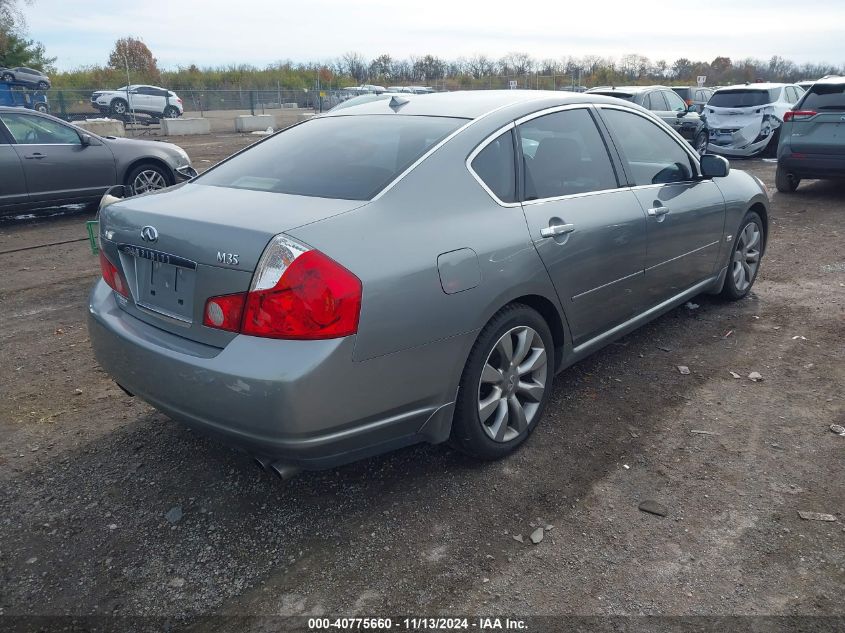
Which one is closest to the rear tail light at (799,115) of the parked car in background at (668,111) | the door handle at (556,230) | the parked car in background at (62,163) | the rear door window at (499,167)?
the parked car in background at (668,111)

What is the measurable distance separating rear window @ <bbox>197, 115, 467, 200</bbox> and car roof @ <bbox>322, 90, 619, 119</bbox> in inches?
4.0

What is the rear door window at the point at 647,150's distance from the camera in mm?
4215

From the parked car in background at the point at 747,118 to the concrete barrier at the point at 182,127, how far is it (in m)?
20.1

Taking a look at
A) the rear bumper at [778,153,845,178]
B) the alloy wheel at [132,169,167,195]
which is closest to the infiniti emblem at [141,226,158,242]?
the alloy wheel at [132,169,167,195]

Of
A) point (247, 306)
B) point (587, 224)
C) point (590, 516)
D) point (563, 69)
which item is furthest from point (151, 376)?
point (563, 69)

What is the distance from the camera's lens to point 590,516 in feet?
9.70

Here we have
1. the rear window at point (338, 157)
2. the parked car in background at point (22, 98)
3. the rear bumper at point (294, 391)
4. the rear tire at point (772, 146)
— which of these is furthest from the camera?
the parked car in background at point (22, 98)

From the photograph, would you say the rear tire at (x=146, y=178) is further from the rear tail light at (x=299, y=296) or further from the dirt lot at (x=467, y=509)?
the rear tail light at (x=299, y=296)

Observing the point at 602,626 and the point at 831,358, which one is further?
the point at 831,358

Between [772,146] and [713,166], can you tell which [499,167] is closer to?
[713,166]

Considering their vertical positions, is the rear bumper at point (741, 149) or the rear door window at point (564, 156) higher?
the rear door window at point (564, 156)

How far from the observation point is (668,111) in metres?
16.1

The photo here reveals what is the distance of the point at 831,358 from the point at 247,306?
396 cm

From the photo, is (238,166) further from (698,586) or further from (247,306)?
(698,586)
